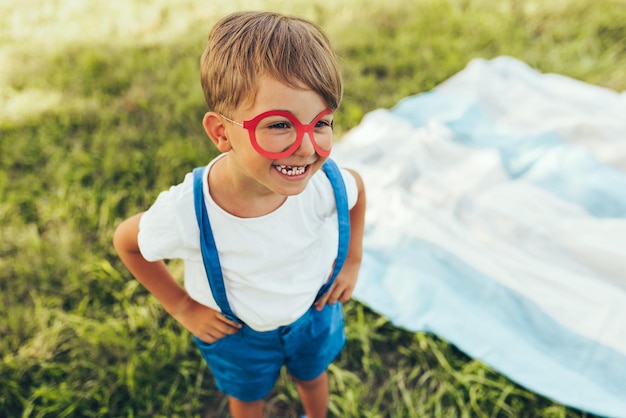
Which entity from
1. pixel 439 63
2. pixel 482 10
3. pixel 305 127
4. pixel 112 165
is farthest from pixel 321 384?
pixel 482 10

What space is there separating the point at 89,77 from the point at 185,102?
83 cm

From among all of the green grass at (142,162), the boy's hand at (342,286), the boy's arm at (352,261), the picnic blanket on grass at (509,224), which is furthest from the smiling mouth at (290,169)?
the picnic blanket on grass at (509,224)

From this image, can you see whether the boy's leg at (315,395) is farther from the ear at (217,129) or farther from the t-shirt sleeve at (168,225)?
the ear at (217,129)

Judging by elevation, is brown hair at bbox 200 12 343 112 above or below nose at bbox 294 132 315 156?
above

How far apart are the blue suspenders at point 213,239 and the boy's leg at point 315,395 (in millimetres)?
462

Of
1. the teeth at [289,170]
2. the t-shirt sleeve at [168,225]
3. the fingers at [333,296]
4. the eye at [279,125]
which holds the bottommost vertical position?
the fingers at [333,296]

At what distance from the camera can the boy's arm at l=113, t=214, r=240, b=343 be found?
1311 mm

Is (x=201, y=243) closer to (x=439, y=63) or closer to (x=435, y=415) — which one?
(x=435, y=415)

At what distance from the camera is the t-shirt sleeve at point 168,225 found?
1.20m

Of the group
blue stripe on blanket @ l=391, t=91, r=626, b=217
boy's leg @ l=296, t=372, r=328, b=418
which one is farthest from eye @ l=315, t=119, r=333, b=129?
blue stripe on blanket @ l=391, t=91, r=626, b=217

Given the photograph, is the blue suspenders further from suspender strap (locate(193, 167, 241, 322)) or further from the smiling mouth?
the smiling mouth

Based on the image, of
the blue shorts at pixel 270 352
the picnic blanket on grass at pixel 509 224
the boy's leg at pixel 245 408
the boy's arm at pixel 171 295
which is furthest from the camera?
the picnic blanket on grass at pixel 509 224

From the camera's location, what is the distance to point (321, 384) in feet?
5.69

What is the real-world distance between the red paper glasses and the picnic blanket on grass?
52.1 inches
